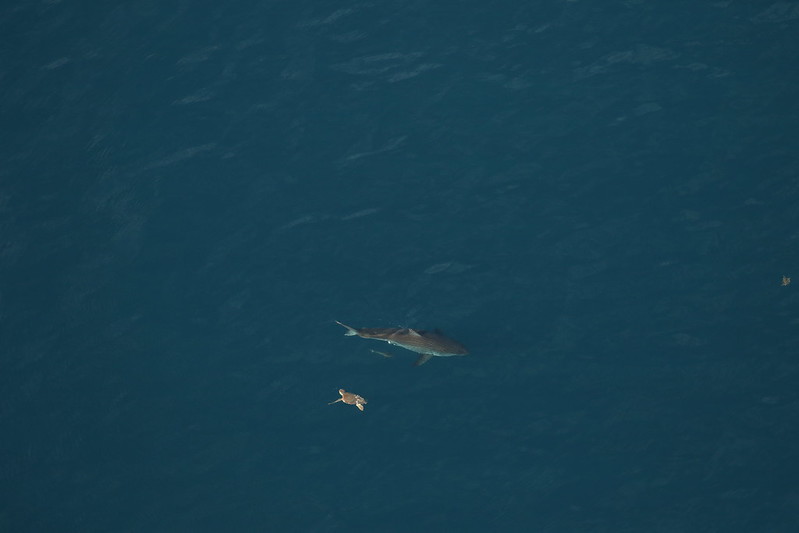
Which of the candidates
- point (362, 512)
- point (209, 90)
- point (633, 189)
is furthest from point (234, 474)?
point (633, 189)

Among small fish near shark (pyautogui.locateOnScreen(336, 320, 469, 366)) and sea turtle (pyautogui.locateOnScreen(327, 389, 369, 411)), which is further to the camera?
sea turtle (pyautogui.locateOnScreen(327, 389, 369, 411))

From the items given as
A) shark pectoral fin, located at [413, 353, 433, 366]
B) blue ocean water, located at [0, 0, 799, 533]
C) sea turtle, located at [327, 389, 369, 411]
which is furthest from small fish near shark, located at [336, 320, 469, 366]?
sea turtle, located at [327, 389, 369, 411]

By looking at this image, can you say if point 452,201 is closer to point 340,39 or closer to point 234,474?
point 340,39

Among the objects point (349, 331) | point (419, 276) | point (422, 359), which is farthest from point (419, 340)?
point (349, 331)

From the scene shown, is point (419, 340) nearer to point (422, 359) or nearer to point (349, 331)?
point (422, 359)

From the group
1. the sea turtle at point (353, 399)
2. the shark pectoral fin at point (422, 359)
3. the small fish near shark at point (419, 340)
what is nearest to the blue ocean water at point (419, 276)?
the sea turtle at point (353, 399)

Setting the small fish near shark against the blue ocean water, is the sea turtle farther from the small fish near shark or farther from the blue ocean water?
the small fish near shark

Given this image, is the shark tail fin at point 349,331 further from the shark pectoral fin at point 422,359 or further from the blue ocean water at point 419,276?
the shark pectoral fin at point 422,359
